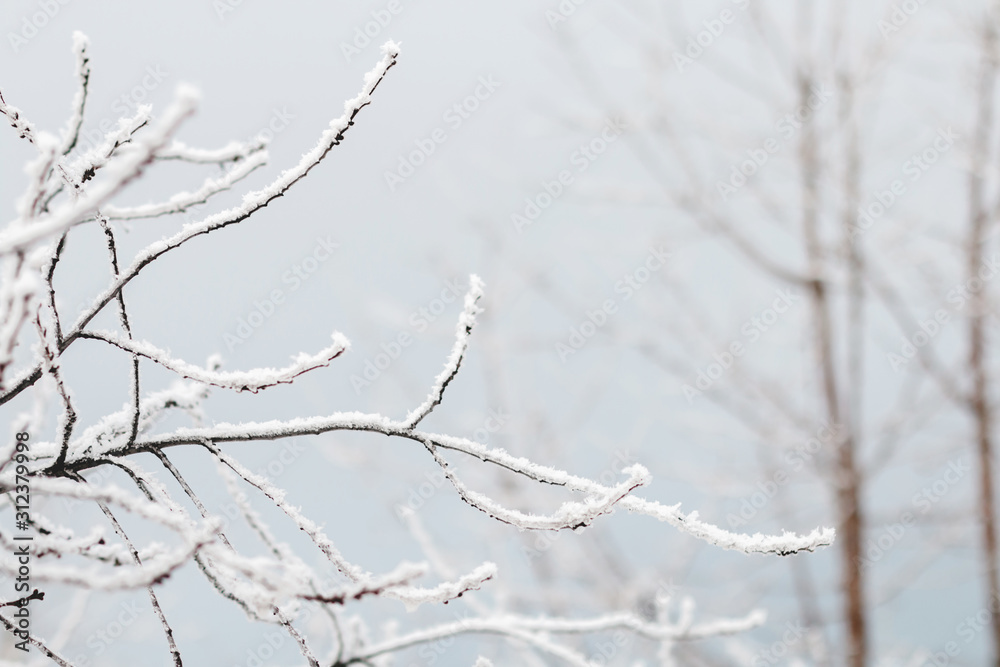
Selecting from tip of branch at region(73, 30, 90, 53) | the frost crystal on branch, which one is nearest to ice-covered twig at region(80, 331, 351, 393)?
the frost crystal on branch

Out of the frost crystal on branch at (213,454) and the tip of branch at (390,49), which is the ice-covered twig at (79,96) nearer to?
the frost crystal on branch at (213,454)

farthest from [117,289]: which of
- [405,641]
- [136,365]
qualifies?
[405,641]

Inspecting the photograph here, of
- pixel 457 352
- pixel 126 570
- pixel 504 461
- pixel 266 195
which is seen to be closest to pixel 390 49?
pixel 266 195

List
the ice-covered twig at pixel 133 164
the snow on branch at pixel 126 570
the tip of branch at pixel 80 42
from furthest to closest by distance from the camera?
1. the tip of branch at pixel 80 42
2. the snow on branch at pixel 126 570
3. the ice-covered twig at pixel 133 164

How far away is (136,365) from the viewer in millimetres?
→ 1097

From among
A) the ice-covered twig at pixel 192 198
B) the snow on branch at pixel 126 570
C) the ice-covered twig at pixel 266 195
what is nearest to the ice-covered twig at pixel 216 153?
the ice-covered twig at pixel 192 198

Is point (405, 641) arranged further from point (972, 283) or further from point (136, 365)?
point (972, 283)

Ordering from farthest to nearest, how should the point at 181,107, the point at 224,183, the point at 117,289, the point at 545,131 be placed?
the point at 545,131, the point at 224,183, the point at 117,289, the point at 181,107

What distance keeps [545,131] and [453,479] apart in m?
4.56

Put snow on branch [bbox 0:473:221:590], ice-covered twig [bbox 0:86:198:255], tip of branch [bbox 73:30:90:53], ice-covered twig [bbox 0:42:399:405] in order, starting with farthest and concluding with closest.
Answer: tip of branch [bbox 73:30:90:53] < ice-covered twig [bbox 0:42:399:405] < snow on branch [bbox 0:473:221:590] < ice-covered twig [bbox 0:86:198:255]

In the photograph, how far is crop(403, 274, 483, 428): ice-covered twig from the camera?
1.02 m

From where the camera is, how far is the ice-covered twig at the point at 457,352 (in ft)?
3.35

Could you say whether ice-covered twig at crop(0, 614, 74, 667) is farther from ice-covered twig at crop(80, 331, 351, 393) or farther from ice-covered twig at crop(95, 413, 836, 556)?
ice-covered twig at crop(80, 331, 351, 393)

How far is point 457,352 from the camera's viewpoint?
3.40 ft
